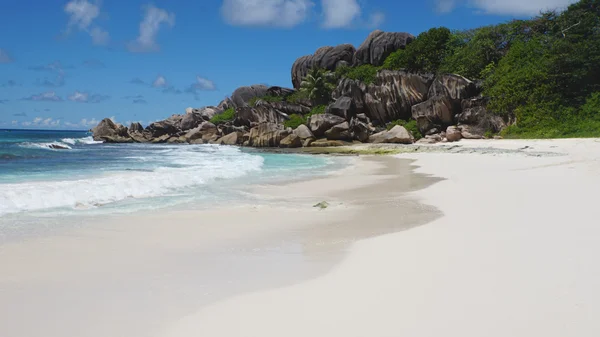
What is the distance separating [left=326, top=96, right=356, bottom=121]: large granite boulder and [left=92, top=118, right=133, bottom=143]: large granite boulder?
2899 centimetres

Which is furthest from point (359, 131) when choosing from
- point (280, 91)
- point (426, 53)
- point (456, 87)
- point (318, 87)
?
point (280, 91)

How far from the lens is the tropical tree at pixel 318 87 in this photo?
4531cm

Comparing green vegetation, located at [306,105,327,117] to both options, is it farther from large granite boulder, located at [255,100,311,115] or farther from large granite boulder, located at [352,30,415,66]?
large granite boulder, located at [352,30,415,66]

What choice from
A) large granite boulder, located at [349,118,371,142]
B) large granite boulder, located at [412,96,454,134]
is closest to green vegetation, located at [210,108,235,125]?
large granite boulder, located at [349,118,371,142]

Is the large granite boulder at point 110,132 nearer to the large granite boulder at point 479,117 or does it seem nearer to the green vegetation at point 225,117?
the green vegetation at point 225,117

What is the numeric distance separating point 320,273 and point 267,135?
31.5 meters

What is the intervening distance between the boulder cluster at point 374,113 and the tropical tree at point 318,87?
123 cm

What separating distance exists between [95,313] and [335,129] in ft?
101

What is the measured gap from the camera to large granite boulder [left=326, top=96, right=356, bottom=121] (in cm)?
3516

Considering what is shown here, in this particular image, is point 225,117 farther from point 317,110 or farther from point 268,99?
point 317,110

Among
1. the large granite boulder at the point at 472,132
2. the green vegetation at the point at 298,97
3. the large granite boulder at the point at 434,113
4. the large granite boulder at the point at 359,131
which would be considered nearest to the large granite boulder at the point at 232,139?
the green vegetation at the point at 298,97

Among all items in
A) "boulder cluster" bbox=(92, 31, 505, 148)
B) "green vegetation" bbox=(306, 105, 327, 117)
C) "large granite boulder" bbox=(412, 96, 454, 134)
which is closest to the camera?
"boulder cluster" bbox=(92, 31, 505, 148)

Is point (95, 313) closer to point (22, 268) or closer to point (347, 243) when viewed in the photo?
point (22, 268)

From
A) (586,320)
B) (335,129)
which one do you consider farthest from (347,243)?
(335,129)
